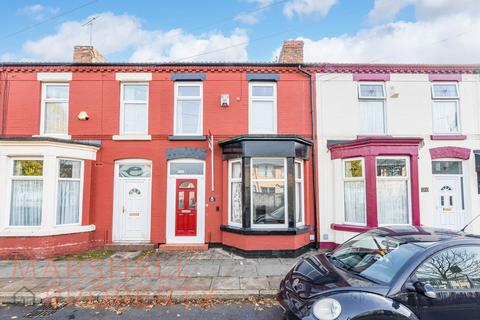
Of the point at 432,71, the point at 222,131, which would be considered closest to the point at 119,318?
the point at 222,131

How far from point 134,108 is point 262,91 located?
15.6 feet

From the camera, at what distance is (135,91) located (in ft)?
31.2

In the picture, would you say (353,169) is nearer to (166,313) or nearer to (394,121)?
(394,121)

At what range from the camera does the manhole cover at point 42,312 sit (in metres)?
4.58

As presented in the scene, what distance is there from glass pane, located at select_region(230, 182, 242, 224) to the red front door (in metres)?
1.34

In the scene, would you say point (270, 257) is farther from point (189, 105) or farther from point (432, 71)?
point (432, 71)

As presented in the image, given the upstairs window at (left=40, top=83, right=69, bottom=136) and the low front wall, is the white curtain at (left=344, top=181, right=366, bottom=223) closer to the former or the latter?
the low front wall

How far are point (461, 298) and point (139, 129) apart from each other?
367 inches

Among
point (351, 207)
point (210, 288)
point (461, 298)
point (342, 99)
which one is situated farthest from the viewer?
point (342, 99)

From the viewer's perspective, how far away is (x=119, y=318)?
4438 mm

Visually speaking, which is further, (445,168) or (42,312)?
(445,168)

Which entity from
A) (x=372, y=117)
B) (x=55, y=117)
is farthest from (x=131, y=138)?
(x=372, y=117)

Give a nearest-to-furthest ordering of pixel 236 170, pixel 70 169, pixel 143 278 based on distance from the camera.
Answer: pixel 143 278 < pixel 70 169 < pixel 236 170

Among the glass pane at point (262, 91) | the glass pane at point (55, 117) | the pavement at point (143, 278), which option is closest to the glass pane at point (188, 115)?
the glass pane at point (262, 91)
